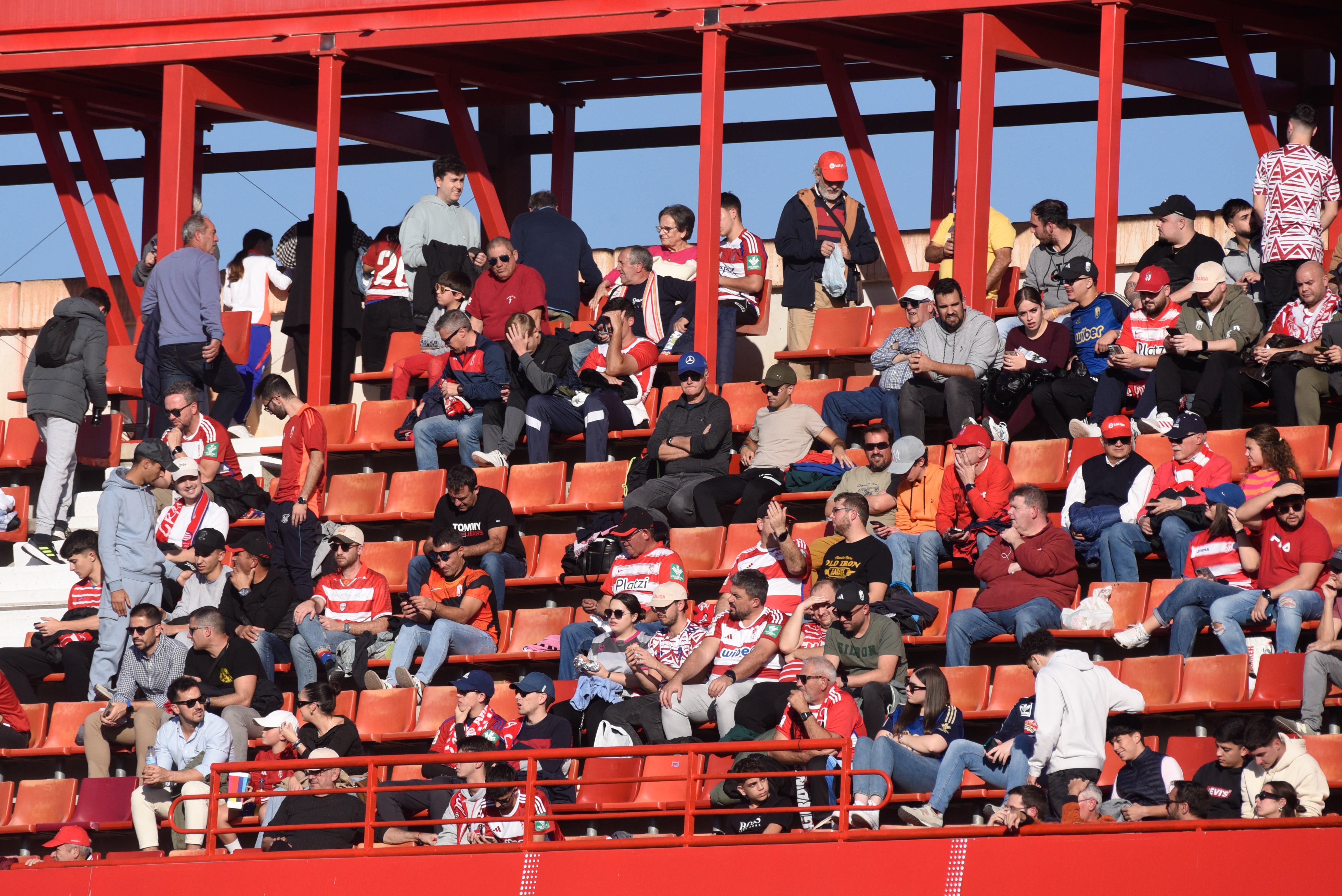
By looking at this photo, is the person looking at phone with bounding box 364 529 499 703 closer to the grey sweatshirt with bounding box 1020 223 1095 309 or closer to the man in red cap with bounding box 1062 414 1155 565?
the man in red cap with bounding box 1062 414 1155 565

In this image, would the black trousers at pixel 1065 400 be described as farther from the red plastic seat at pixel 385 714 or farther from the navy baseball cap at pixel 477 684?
the red plastic seat at pixel 385 714

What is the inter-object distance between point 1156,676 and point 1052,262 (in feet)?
13.0

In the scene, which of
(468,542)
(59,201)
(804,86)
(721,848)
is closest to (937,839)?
(721,848)

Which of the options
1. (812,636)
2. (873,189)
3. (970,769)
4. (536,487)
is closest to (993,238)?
(873,189)

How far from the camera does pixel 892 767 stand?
9695 mm

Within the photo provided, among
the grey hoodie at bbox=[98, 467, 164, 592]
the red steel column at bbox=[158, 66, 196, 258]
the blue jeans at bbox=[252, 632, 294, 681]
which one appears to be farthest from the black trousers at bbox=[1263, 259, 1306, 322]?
the red steel column at bbox=[158, 66, 196, 258]

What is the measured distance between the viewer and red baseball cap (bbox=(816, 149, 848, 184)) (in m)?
14.3

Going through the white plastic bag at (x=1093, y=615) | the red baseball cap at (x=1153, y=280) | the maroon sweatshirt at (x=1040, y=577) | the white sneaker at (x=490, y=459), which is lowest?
the white plastic bag at (x=1093, y=615)

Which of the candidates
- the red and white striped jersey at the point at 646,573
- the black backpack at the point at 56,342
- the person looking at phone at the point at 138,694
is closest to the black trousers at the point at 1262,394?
the red and white striped jersey at the point at 646,573

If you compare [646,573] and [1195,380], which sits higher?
[1195,380]

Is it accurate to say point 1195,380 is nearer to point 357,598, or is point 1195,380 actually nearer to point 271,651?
point 357,598

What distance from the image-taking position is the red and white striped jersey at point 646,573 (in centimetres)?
1119

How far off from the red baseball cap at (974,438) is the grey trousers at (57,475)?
20.0ft

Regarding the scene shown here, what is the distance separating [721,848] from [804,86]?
27.9 ft
